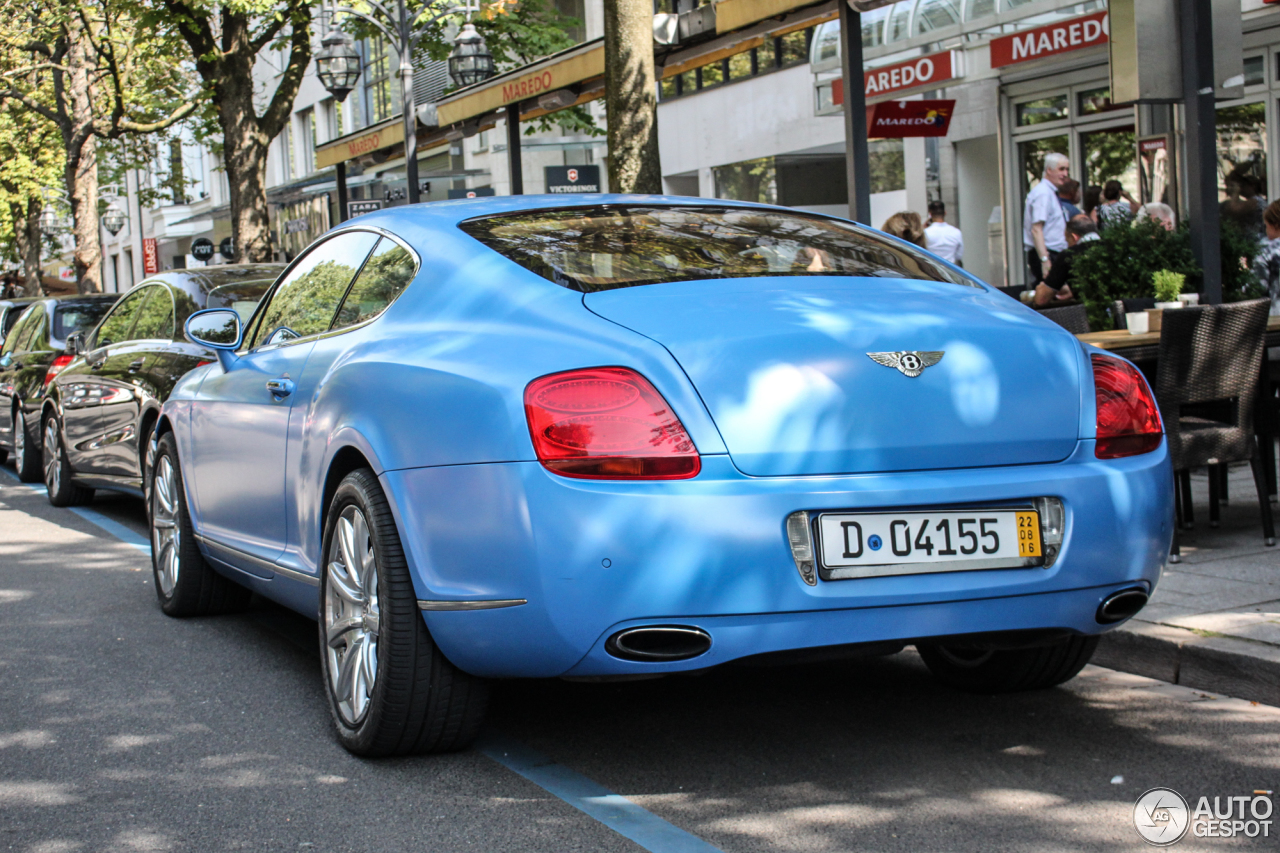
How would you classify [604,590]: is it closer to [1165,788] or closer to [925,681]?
[1165,788]

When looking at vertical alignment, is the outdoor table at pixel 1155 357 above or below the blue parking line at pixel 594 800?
above

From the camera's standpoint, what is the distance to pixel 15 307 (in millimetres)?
16500

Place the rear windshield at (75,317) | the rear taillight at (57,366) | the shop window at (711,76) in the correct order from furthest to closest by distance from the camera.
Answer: the shop window at (711,76)
the rear windshield at (75,317)
the rear taillight at (57,366)

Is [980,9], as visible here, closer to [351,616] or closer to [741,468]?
[351,616]

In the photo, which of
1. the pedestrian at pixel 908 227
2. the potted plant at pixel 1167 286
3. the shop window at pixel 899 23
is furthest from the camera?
the shop window at pixel 899 23

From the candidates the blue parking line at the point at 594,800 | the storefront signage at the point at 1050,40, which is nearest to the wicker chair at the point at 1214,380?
the blue parking line at the point at 594,800

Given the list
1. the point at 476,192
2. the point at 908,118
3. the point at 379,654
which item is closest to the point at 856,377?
the point at 379,654

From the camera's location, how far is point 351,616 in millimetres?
4297

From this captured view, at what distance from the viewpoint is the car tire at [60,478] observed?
10.8 metres

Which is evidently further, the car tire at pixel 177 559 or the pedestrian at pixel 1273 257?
the pedestrian at pixel 1273 257

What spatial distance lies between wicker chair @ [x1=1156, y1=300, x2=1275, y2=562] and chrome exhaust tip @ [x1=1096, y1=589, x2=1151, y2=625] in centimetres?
265

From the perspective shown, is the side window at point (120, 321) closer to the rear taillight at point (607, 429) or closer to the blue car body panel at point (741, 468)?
the blue car body panel at point (741, 468)

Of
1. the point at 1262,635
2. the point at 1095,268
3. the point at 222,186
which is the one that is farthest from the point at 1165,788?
the point at 222,186

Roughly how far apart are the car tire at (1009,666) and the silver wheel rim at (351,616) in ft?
5.20
